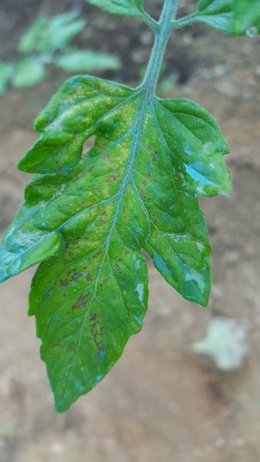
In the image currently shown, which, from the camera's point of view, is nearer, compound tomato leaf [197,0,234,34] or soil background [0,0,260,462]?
compound tomato leaf [197,0,234,34]

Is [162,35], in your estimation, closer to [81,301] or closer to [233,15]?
[233,15]

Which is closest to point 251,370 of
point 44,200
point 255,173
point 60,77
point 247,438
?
point 247,438

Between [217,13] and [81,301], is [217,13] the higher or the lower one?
the higher one

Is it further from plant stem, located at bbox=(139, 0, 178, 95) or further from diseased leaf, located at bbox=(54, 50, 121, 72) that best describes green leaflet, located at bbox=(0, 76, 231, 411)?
diseased leaf, located at bbox=(54, 50, 121, 72)

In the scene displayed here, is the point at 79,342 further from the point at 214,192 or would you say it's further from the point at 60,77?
the point at 60,77

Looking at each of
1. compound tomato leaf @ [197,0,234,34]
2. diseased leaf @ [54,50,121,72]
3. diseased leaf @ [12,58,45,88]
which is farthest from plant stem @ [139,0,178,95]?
diseased leaf @ [12,58,45,88]

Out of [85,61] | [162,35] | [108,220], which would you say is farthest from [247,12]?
[85,61]
